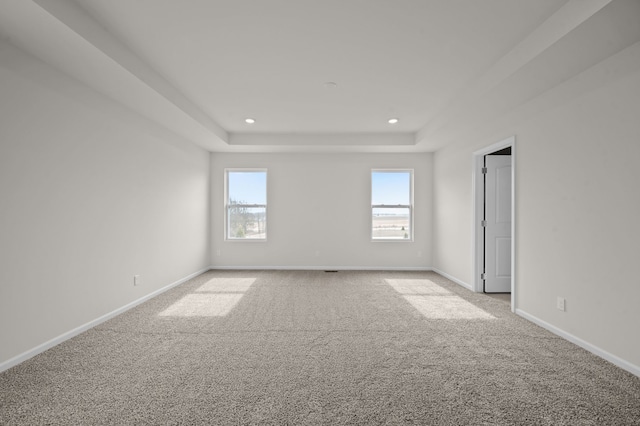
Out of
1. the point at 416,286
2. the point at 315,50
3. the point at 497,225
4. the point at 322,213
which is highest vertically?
the point at 315,50

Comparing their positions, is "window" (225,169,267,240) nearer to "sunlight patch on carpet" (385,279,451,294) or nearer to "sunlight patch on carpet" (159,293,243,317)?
"sunlight patch on carpet" (159,293,243,317)

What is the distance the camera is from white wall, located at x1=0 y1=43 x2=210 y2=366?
7.69ft

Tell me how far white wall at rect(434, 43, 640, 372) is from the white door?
2.74 feet

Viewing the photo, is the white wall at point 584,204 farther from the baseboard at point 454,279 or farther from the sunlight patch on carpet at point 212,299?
the sunlight patch on carpet at point 212,299

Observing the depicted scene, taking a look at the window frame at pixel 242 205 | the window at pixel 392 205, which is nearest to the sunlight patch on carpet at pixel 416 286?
the window at pixel 392 205

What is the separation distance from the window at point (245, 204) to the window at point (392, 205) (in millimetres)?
2321

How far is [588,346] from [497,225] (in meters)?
2.24

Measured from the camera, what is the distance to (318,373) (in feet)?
7.29

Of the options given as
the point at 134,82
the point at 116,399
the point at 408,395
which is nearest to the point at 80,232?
the point at 134,82

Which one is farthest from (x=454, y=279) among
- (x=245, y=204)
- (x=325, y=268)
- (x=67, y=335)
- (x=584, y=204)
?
(x=67, y=335)

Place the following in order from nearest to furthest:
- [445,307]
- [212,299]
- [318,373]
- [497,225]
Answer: [318,373] → [445,307] → [212,299] → [497,225]

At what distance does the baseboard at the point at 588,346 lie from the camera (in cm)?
228

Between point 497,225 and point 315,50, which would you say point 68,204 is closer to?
point 315,50

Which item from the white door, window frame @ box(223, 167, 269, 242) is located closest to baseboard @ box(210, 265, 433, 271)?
window frame @ box(223, 167, 269, 242)
